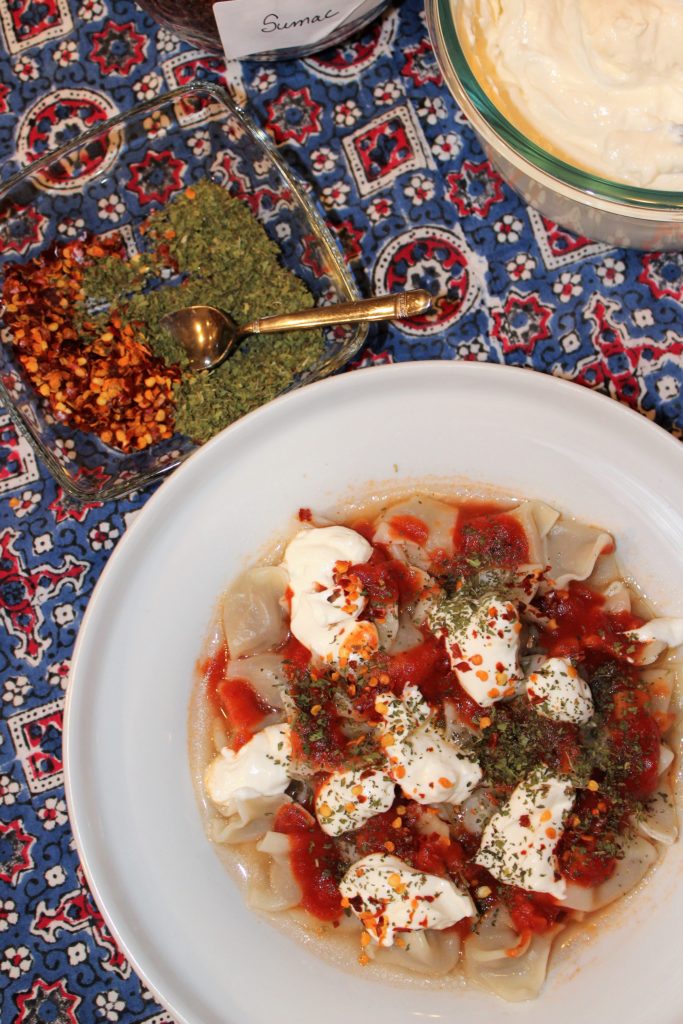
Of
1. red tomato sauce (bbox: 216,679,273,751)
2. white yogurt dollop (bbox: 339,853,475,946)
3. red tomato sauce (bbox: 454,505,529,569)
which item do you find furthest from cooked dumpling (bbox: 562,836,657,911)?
red tomato sauce (bbox: 216,679,273,751)

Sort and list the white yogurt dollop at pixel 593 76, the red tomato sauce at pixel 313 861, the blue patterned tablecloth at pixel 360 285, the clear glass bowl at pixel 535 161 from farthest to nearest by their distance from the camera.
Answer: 1. the blue patterned tablecloth at pixel 360 285
2. the red tomato sauce at pixel 313 861
3. the clear glass bowl at pixel 535 161
4. the white yogurt dollop at pixel 593 76

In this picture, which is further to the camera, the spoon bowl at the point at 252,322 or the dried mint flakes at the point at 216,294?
the dried mint flakes at the point at 216,294

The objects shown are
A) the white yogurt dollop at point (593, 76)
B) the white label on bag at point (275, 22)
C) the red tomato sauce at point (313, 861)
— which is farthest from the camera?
the red tomato sauce at point (313, 861)

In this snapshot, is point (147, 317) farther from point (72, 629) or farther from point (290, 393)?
point (72, 629)

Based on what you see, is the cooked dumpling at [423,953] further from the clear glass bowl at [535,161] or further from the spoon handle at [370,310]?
the clear glass bowl at [535,161]

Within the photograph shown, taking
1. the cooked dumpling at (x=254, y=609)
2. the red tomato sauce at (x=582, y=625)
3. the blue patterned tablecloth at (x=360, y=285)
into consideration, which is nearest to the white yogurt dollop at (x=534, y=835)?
the red tomato sauce at (x=582, y=625)

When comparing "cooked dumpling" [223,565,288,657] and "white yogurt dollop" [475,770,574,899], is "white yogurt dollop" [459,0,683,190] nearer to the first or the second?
"cooked dumpling" [223,565,288,657]

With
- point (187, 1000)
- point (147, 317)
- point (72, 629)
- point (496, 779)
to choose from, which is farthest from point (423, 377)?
point (187, 1000)

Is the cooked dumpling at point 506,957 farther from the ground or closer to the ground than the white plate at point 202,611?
closer to the ground
